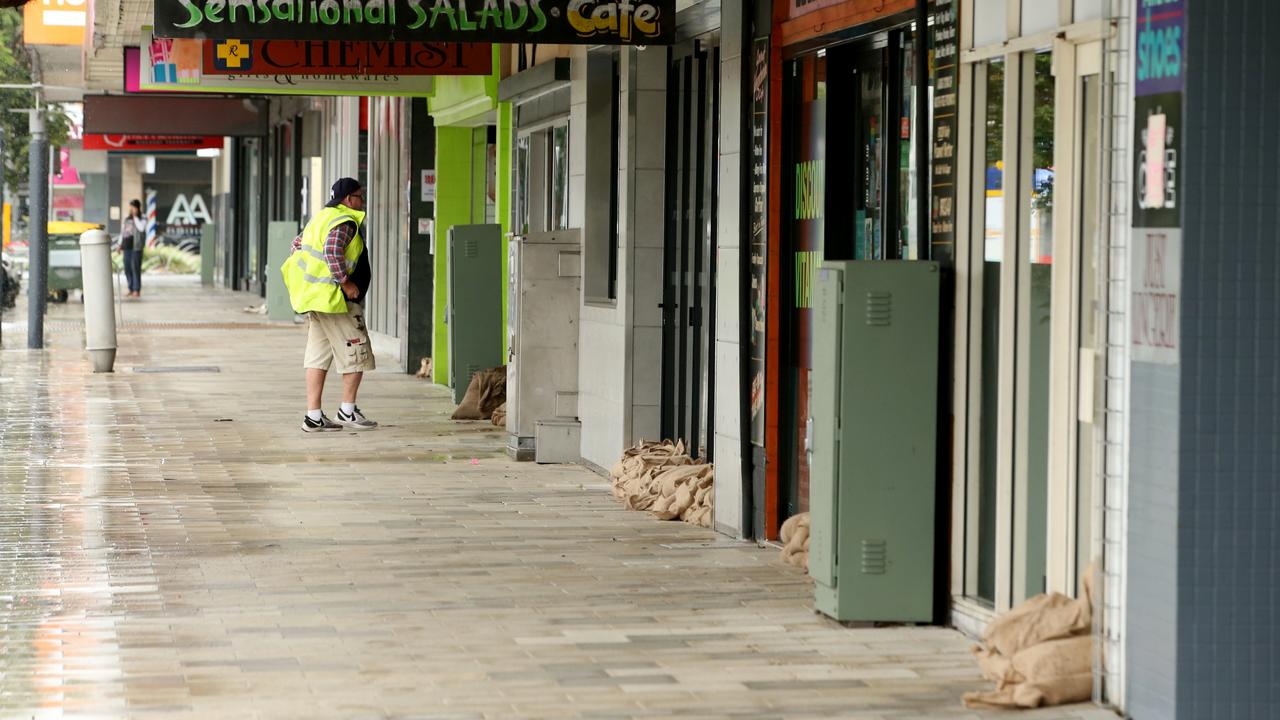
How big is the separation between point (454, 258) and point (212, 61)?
2423 millimetres

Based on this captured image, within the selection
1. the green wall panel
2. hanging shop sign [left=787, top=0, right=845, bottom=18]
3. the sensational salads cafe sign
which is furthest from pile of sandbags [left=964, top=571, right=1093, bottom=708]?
the green wall panel

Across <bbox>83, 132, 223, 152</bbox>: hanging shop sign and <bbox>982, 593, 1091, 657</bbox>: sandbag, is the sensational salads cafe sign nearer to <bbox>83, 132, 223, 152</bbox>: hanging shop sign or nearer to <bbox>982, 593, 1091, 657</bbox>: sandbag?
<bbox>982, 593, 1091, 657</bbox>: sandbag

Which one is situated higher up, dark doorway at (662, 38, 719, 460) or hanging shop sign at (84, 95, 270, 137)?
hanging shop sign at (84, 95, 270, 137)

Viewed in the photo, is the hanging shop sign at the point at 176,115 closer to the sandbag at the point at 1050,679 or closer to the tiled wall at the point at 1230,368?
the sandbag at the point at 1050,679

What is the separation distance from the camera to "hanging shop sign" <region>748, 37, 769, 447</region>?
911 cm

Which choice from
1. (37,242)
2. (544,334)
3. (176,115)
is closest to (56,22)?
(176,115)

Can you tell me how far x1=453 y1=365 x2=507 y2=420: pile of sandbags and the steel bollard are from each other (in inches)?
220

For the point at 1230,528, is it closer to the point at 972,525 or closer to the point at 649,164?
the point at 972,525

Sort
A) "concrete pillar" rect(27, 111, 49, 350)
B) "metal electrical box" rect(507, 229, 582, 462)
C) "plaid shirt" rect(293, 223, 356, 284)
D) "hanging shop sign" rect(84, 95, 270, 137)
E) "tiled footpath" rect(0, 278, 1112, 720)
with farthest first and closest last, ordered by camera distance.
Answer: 1. "hanging shop sign" rect(84, 95, 270, 137)
2. "concrete pillar" rect(27, 111, 49, 350)
3. "plaid shirt" rect(293, 223, 356, 284)
4. "metal electrical box" rect(507, 229, 582, 462)
5. "tiled footpath" rect(0, 278, 1112, 720)

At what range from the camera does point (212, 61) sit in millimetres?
14969

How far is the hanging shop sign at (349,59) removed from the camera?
1423 centimetres

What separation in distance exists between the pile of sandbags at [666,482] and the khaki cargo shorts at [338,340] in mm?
3510

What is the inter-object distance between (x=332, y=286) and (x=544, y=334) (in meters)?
1.94

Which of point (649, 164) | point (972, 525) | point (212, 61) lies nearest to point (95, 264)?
point (212, 61)
